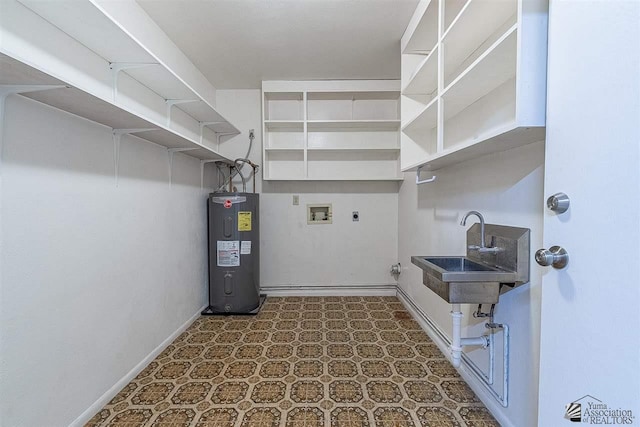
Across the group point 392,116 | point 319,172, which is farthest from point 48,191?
point 392,116

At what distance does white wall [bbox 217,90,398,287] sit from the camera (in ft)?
11.2

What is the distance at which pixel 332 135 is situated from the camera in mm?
3336

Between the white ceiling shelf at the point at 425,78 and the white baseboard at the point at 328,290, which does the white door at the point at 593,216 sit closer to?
the white ceiling shelf at the point at 425,78

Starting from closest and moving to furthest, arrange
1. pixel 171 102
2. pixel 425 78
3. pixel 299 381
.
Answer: pixel 299 381, pixel 425 78, pixel 171 102

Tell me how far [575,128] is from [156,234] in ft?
7.81

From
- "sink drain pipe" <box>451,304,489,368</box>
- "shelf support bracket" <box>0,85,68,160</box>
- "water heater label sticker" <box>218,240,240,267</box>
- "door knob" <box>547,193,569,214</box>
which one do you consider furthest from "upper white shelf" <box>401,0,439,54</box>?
"water heater label sticker" <box>218,240,240,267</box>

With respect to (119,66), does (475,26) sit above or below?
above

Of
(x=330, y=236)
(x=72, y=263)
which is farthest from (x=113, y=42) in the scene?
(x=330, y=236)

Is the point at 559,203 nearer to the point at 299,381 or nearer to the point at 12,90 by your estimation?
the point at 299,381

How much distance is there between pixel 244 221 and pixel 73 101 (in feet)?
5.66

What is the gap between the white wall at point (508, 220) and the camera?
48.1 inches

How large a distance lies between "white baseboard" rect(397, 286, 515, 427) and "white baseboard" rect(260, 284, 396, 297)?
0.22 metres

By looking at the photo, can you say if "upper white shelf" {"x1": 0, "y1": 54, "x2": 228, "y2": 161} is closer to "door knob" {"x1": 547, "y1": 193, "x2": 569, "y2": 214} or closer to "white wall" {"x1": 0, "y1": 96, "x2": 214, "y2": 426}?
"white wall" {"x1": 0, "y1": 96, "x2": 214, "y2": 426}

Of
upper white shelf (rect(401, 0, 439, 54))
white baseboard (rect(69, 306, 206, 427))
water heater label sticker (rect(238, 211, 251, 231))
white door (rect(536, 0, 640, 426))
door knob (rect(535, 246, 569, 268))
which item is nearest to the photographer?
white door (rect(536, 0, 640, 426))
